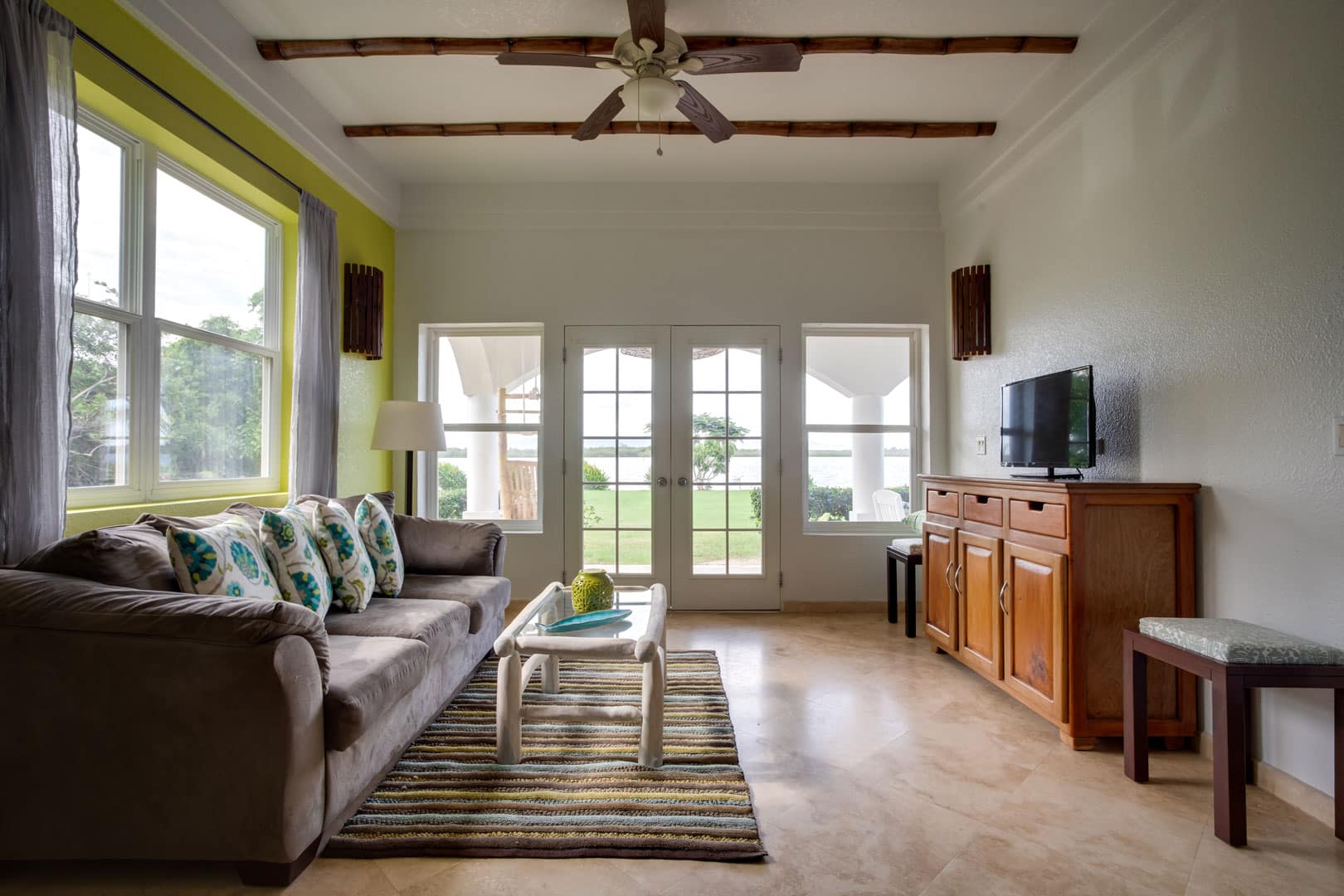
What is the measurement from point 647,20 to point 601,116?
58 centimetres

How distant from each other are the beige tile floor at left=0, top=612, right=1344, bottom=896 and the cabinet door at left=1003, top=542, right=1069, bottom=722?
0.14 m

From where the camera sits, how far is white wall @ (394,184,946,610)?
464 centimetres

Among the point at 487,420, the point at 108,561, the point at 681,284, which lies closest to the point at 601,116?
the point at 681,284

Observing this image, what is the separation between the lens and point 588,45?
3.00 m

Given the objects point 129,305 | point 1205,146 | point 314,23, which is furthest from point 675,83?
point 129,305

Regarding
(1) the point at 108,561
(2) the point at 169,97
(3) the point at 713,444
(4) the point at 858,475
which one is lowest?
(1) the point at 108,561

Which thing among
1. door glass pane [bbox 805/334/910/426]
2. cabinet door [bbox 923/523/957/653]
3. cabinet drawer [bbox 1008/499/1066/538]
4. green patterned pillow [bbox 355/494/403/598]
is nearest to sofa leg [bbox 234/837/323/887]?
green patterned pillow [bbox 355/494/403/598]

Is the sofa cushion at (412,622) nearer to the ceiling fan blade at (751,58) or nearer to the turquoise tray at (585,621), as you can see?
the turquoise tray at (585,621)

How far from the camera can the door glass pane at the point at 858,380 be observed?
4770 mm

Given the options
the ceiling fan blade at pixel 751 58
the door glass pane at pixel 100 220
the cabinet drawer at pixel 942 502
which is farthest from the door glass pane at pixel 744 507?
the door glass pane at pixel 100 220

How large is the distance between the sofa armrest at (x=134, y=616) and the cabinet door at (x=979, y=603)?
2.71 meters

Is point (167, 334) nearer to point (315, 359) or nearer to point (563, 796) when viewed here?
point (315, 359)

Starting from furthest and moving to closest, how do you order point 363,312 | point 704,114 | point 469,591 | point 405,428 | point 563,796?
point 363,312 < point 405,428 < point 469,591 < point 704,114 < point 563,796

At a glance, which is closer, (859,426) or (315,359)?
(315,359)
